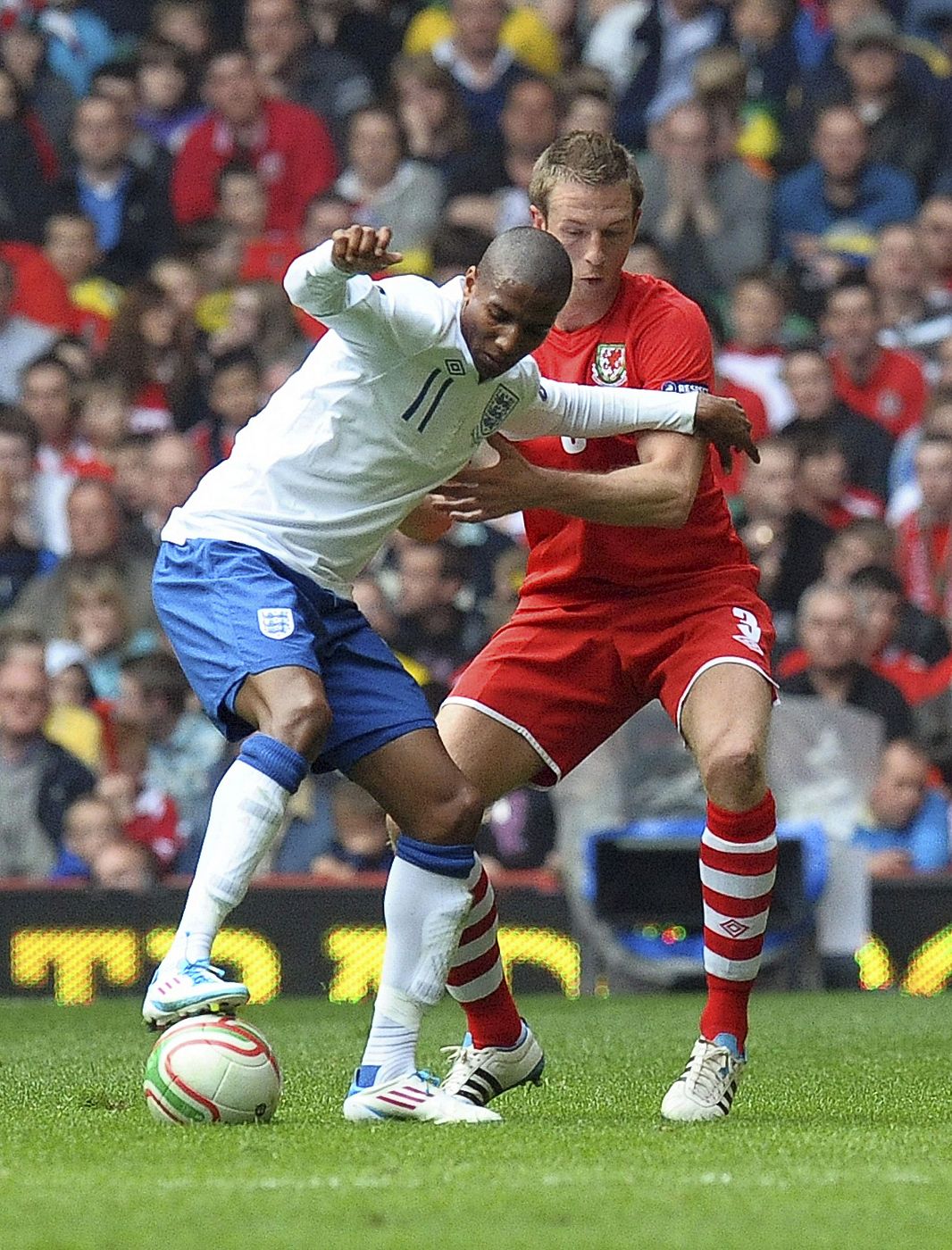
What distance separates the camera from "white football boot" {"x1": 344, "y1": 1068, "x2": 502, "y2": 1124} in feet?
17.7

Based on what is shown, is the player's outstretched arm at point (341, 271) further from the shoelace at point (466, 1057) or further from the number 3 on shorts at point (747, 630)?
the shoelace at point (466, 1057)

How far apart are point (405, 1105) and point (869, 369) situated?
28.6 feet

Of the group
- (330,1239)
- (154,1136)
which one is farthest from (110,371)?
(330,1239)

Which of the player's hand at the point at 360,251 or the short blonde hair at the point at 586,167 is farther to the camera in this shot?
the short blonde hair at the point at 586,167

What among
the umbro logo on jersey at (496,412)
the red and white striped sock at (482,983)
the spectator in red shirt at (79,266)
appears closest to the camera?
the umbro logo on jersey at (496,412)

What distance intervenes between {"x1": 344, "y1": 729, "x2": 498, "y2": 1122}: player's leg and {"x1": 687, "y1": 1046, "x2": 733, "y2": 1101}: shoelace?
552 millimetres

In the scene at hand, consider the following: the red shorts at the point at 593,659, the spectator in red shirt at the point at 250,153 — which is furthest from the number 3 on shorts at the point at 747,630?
the spectator in red shirt at the point at 250,153

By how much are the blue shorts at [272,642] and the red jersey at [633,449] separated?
826 millimetres

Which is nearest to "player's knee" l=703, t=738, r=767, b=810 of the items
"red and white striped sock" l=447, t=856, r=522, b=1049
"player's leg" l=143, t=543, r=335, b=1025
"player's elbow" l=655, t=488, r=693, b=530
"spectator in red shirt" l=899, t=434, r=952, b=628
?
"player's elbow" l=655, t=488, r=693, b=530

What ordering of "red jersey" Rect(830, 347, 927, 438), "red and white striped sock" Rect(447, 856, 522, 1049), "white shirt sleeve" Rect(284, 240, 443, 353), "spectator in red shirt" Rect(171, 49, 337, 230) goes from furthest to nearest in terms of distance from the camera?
1. "spectator in red shirt" Rect(171, 49, 337, 230)
2. "red jersey" Rect(830, 347, 927, 438)
3. "red and white striped sock" Rect(447, 856, 522, 1049)
4. "white shirt sleeve" Rect(284, 240, 443, 353)

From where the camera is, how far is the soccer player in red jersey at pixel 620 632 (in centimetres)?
592

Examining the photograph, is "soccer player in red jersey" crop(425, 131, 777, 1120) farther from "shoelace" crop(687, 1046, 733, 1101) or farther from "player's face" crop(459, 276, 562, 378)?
"player's face" crop(459, 276, 562, 378)

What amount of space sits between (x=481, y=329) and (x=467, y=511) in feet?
1.53

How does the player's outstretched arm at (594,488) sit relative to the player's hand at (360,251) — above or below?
below
